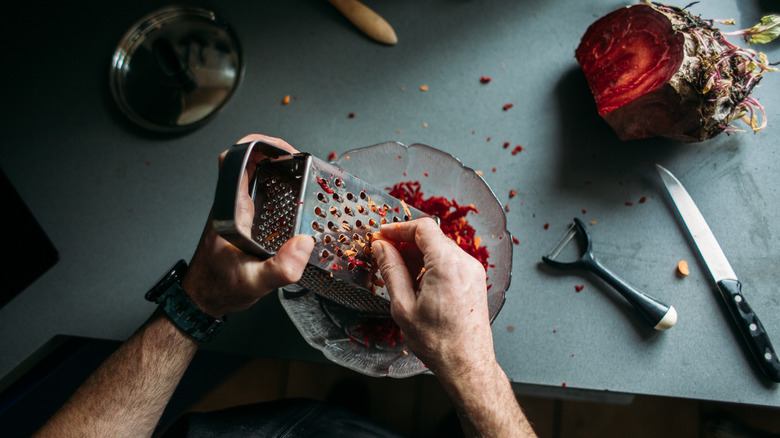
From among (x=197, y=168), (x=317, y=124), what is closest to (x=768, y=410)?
(x=317, y=124)

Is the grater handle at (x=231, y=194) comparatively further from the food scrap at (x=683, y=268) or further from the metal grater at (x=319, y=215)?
the food scrap at (x=683, y=268)

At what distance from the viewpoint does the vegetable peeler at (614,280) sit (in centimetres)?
134

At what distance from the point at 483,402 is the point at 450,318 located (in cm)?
25

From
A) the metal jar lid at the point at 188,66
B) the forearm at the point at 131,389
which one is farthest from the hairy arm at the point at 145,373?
the metal jar lid at the point at 188,66

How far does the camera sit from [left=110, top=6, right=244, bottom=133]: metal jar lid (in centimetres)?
158

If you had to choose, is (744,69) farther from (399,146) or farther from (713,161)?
(399,146)

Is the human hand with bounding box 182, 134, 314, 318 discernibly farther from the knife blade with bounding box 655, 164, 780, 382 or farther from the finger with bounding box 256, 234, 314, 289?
the knife blade with bounding box 655, 164, 780, 382

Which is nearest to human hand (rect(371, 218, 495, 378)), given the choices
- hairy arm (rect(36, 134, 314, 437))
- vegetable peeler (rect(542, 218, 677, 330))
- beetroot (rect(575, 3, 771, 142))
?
hairy arm (rect(36, 134, 314, 437))

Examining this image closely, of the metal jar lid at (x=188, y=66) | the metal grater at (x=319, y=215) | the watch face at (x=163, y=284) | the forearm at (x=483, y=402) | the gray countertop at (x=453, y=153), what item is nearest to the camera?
the metal grater at (x=319, y=215)

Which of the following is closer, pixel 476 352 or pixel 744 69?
pixel 476 352

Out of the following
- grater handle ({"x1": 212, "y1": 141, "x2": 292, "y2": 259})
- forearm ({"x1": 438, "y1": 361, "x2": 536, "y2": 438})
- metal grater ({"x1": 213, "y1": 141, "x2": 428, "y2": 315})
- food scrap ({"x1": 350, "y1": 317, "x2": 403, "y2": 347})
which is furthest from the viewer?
food scrap ({"x1": 350, "y1": 317, "x2": 403, "y2": 347})

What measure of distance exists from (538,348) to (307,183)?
3.10ft

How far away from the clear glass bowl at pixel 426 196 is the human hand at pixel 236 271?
0.69 ft

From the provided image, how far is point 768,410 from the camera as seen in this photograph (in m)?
2.02
